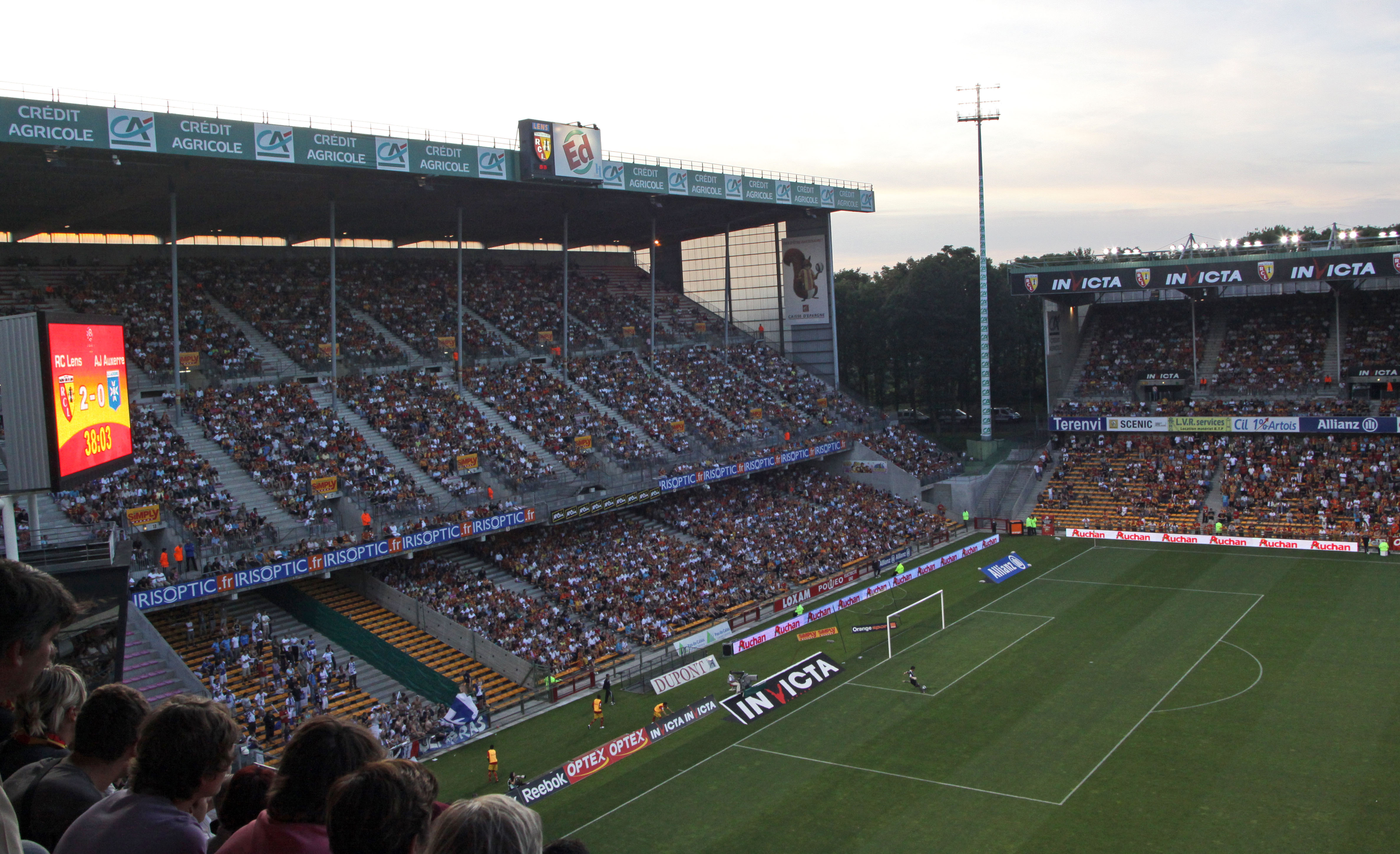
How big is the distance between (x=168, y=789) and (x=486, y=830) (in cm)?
174

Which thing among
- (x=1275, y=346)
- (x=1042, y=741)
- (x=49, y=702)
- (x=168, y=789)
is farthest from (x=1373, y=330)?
(x=168, y=789)

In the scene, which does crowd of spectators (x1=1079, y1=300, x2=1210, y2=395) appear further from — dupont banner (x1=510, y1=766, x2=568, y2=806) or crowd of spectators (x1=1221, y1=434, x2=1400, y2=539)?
dupont banner (x1=510, y1=766, x2=568, y2=806)

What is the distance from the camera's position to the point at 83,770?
15.0 ft

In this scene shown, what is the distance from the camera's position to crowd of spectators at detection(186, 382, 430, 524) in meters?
34.0

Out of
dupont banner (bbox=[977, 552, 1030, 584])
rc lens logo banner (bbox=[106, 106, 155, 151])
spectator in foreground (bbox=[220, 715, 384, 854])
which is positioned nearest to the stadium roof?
rc lens logo banner (bbox=[106, 106, 155, 151])

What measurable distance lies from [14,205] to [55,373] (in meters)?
24.1

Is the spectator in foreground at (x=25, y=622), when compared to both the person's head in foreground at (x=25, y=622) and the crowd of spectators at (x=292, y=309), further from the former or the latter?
the crowd of spectators at (x=292, y=309)

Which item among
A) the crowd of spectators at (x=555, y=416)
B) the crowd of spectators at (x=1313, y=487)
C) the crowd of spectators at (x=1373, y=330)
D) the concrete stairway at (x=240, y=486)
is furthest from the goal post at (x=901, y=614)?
the crowd of spectators at (x=1373, y=330)

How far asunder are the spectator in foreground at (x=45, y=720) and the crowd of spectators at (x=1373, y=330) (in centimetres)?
5985

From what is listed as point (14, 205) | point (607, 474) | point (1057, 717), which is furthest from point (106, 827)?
point (14, 205)

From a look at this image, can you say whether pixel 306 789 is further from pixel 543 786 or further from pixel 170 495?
pixel 170 495

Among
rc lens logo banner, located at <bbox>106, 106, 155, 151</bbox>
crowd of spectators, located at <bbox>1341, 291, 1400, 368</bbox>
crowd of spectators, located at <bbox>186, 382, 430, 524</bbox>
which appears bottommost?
crowd of spectators, located at <bbox>186, 382, 430, 524</bbox>

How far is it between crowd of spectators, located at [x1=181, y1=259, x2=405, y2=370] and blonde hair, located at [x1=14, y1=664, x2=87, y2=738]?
37597mm

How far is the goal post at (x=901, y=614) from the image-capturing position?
34.3 metres
